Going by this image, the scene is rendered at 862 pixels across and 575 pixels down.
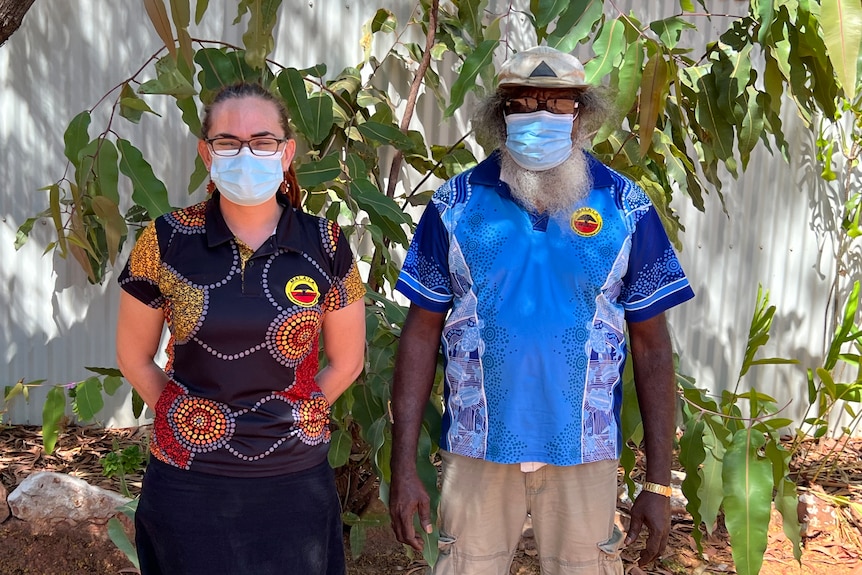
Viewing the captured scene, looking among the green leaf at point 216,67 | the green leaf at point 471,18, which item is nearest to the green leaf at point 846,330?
the green leaf at point 471,18

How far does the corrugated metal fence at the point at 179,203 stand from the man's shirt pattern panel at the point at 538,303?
2.03m

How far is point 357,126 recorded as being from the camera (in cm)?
292

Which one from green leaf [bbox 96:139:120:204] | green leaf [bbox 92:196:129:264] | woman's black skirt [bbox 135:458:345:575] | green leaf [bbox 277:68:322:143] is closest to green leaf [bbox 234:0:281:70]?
green leaf [bbox 277:68:322:143]

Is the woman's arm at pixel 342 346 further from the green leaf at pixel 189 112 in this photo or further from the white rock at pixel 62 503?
the white rock at pixel 62 503

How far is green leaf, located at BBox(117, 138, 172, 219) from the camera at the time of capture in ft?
7.27

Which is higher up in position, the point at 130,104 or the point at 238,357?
the point at 130,104

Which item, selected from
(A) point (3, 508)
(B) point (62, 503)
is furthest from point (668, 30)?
(A) point (3, 508)

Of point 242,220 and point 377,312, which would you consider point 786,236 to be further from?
point 242,220

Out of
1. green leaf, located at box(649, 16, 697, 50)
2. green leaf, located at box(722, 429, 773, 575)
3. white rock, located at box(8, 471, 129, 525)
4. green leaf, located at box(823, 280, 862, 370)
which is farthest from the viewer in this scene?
green leaf, located at box(823, 280, 862, 370)

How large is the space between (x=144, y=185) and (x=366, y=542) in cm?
179

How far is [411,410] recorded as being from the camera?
6.63ft

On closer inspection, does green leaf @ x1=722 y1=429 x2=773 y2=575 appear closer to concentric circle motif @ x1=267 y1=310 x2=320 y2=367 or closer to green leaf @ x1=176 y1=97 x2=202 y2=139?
concentric circle motif @ x1=267 y1=310 x2=320 y2=367

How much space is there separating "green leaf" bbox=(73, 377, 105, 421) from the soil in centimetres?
82

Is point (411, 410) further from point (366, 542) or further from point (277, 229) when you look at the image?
point (366, 542)
